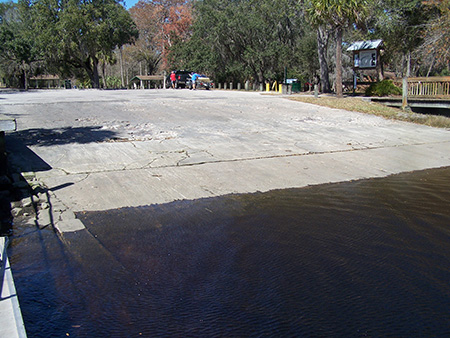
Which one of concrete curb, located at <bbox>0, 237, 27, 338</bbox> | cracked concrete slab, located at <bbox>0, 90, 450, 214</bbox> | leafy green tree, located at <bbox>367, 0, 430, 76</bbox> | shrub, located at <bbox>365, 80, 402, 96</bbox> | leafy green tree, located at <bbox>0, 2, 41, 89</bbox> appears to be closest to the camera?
concrete curb, located at <bbox>0, 237, 27, 338</bbox>

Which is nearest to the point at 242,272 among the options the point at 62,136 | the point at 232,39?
the point at 62,136

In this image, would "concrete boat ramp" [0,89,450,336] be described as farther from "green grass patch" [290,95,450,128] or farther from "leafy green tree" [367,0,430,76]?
"leafy green tree" [367,0,430,76]

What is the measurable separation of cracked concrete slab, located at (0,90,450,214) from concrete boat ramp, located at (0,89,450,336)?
24 millimetres

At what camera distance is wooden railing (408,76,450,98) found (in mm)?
20288

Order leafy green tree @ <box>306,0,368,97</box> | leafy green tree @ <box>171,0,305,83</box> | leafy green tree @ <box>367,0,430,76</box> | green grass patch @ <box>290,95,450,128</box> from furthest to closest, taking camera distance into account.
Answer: leafy green tree @ <box>171,0,305,83</box>, leafy green tree @ <box>367,0,430,76</box>, leafy green tree @ <box>306,0,368,97</box>, green grass patch @ <box>290,95,450,128</box>

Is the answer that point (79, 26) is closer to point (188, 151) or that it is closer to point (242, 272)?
point (188, 151)

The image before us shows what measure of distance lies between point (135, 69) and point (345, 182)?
84493 millimetres

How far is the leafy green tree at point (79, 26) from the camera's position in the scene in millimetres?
46469

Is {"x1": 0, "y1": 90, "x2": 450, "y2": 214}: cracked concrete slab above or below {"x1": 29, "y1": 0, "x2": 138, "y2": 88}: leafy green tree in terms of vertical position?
below

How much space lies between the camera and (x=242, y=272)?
4.92 metres

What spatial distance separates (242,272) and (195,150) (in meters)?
6.57

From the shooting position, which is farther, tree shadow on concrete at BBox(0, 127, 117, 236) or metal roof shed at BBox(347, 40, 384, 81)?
metal roof shed at BBox(347, 40, 384, 81)

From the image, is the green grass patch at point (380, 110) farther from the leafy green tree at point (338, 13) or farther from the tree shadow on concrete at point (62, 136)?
the tree shadow on concrete at point (62, 136)

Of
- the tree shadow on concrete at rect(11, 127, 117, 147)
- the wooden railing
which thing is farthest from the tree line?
the tree shadow on concrete at rect(11, 127, 117, 147)
